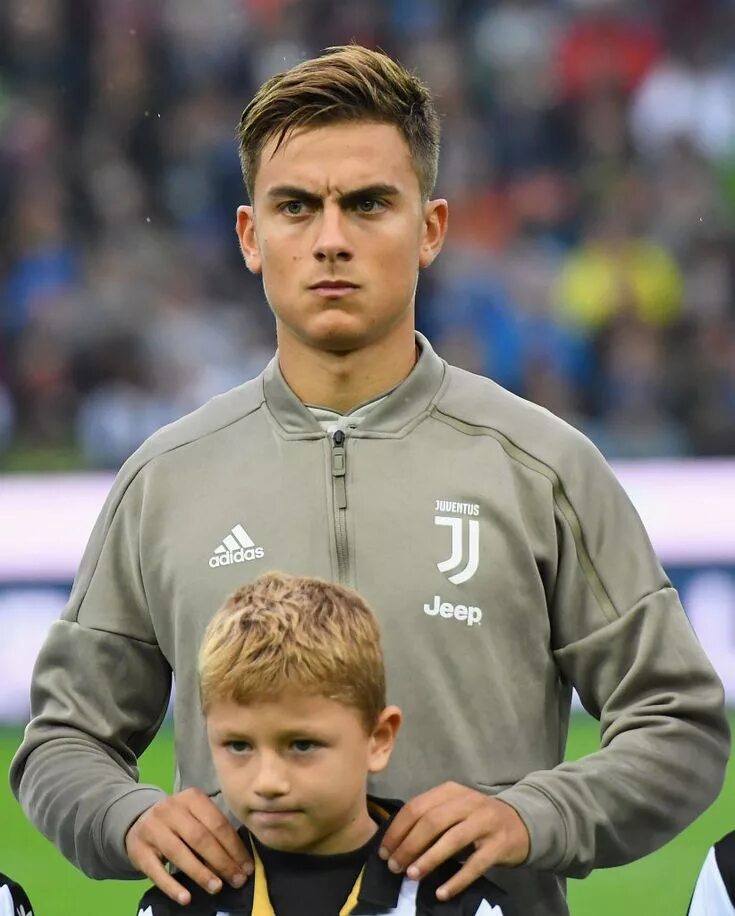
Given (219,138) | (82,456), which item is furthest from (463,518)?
(219,138)

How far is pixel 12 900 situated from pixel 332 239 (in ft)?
3.56

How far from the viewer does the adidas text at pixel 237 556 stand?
9.18 feet

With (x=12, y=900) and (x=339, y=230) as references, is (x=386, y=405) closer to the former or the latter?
(x=339, y=230)

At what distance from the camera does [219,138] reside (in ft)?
35.0

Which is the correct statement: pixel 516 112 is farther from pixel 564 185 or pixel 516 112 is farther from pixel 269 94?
pixel 269 94

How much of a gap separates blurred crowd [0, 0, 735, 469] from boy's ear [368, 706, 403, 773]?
22.8 ft

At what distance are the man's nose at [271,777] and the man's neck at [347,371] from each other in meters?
0.66

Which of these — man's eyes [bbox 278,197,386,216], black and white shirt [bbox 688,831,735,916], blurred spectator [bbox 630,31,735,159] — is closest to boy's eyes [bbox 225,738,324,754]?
black and white shirt [bbox 688,831,735,916]

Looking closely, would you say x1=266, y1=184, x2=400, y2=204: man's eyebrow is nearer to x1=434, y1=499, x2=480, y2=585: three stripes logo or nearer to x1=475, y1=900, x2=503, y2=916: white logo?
x1=434, y1=499, x2=480, y2=585: three stripes logo

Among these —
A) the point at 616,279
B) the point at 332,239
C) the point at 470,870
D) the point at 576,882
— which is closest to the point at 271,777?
the point at 470,870

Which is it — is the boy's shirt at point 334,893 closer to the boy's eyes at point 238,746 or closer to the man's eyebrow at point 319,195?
the boy's eyes at point 238,746

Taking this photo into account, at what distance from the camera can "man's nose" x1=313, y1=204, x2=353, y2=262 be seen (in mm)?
2742

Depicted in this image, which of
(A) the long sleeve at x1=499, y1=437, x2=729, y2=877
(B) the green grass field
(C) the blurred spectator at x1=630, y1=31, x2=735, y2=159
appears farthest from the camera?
(C) the blurred spectator at x1=630, y1=31, x2=735, y2=159

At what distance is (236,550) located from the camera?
2812mm
